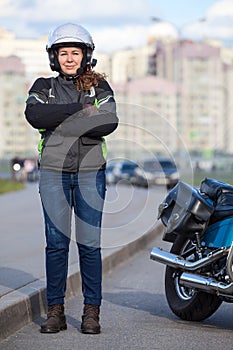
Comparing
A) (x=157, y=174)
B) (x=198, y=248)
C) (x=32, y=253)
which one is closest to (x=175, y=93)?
(x=157, y=174)

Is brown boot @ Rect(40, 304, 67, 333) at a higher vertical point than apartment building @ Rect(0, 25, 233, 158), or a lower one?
higher

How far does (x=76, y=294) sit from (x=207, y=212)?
2201mm

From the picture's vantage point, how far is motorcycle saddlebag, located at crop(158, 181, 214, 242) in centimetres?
679

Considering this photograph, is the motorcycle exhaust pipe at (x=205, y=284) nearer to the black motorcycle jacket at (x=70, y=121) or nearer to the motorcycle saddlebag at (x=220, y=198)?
the motorcycle saddlebag at (x=220, y=198)

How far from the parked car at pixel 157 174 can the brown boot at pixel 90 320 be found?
111ft

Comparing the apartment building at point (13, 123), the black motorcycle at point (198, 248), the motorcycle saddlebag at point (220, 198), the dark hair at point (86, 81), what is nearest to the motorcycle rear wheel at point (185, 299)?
the black motorcycle at point (198, 248)

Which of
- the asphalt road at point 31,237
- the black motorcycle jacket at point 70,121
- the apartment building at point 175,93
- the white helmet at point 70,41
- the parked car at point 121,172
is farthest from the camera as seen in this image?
the apartment building at point 175,93

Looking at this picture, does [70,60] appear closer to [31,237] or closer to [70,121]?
[70,121]

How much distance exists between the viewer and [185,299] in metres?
7.11

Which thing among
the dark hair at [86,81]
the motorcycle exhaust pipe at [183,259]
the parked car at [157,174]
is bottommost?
the parked car at [157,174]

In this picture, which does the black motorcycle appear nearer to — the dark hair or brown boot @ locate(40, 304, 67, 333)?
brown boot @ locate(40, 304, 67, 333)

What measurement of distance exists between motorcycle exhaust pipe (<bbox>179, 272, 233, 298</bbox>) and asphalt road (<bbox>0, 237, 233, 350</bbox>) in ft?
0.98

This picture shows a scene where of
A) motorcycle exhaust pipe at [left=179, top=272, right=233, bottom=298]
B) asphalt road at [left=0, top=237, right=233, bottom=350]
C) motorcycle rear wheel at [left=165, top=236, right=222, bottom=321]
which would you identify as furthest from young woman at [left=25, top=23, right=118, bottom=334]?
motorcycle rear wheel at [left=165, top=236, right=222, bottom=321]

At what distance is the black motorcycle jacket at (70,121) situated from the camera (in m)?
6.20
